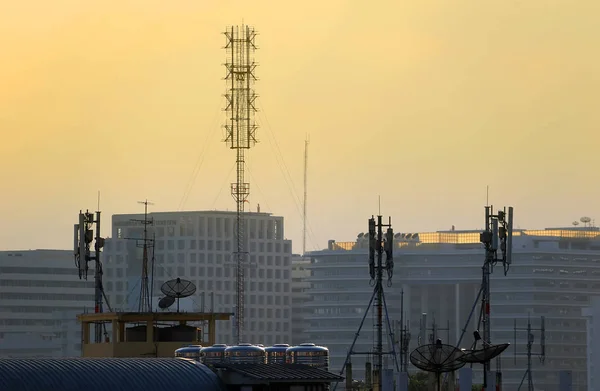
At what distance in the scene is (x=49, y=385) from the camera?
72.1 meters

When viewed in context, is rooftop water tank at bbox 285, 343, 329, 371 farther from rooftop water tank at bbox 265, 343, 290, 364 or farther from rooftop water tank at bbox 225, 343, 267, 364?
rooftop water tank at bbox 225, 343, 267, 364

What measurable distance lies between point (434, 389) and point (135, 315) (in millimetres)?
16209

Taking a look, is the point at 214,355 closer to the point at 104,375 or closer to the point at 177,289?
the point at 104,375

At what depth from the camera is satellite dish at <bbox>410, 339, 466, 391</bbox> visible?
9281 centimetres

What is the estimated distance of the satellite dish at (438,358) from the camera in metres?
92.8

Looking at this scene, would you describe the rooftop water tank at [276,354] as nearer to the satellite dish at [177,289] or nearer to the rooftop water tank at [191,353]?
the rooftop water tank at [191,353]

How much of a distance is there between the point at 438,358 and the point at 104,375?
24548mm

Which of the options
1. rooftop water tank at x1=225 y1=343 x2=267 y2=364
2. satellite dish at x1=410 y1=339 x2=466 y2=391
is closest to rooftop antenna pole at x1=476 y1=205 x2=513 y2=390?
satellite dish at x1=410 y1=339 x2=466 y2=391

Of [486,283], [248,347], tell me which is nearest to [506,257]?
[486,283]

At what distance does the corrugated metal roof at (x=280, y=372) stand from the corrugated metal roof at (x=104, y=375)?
129cm

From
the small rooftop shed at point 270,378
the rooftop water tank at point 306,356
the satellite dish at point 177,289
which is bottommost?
the small rooftop shed at point 270,378

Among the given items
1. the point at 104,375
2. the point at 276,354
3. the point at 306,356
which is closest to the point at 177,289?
the point at 276,354

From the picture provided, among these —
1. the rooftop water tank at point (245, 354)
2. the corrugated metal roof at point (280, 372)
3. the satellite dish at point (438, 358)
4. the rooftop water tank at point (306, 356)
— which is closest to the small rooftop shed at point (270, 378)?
the corrugated metal roof at point (280, 372)

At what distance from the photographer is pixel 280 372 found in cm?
7806
